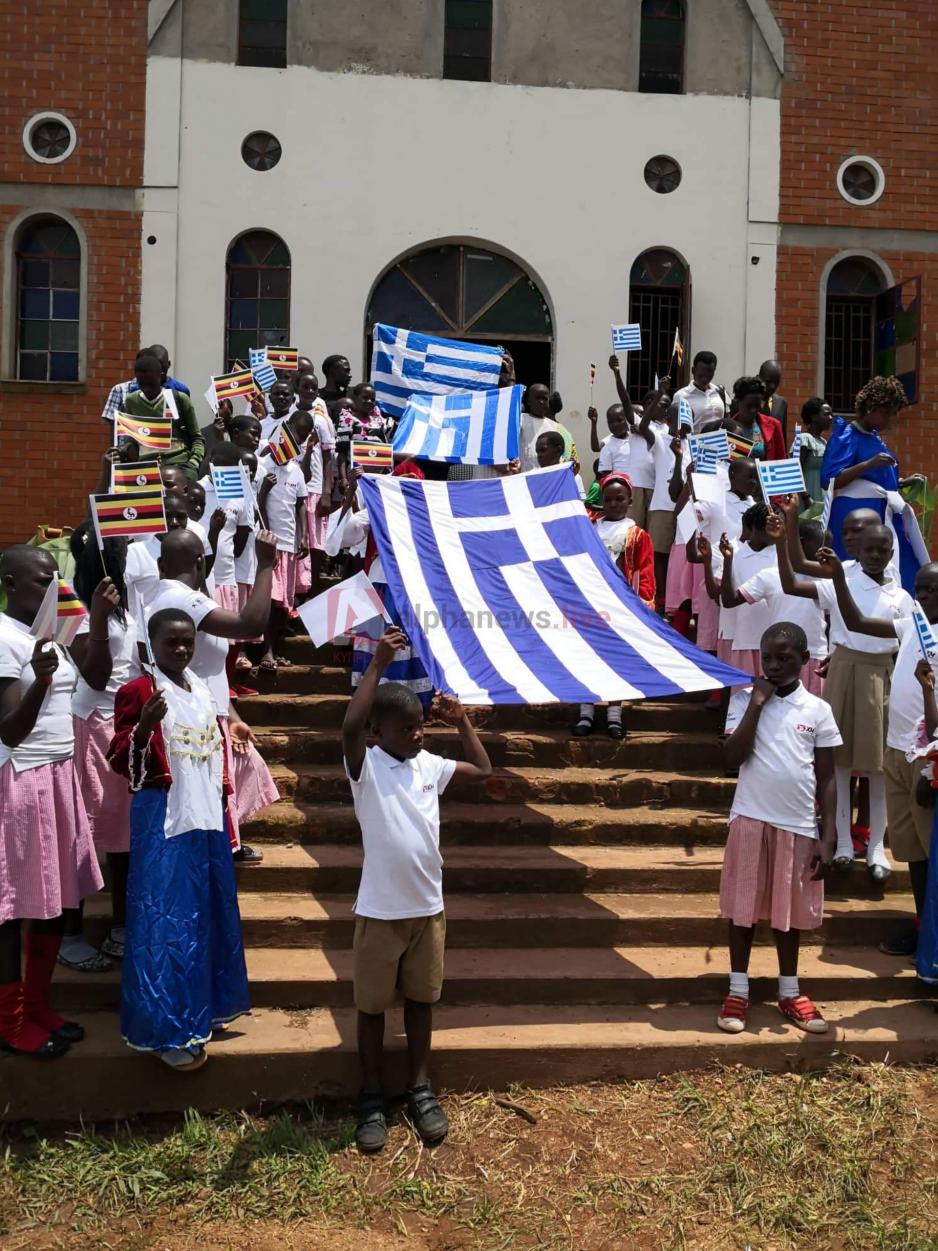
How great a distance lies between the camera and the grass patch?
4.15 m

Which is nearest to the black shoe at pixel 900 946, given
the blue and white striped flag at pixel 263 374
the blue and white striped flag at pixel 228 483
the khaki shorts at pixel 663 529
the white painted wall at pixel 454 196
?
the blue and white striped flag at pixel 228 483

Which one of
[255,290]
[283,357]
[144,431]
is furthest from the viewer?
[255,290]

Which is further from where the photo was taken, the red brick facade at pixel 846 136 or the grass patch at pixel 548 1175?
the red brick facade at pixel 846 136

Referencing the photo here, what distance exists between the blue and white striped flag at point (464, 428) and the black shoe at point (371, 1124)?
166 inches

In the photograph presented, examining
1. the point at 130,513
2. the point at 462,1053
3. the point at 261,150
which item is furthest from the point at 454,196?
the point at 462,1053

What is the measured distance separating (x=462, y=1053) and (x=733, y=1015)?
1.15 m

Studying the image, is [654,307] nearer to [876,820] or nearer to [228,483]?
[228,483]

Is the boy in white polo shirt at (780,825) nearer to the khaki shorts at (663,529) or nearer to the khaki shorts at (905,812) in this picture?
the khaki shorts at (905,812)

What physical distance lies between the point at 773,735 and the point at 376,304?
9.56 m

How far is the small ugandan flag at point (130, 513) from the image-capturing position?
4.78m

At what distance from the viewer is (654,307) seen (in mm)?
13859

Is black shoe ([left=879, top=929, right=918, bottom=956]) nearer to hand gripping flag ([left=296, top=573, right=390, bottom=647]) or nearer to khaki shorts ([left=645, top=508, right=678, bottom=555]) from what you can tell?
hand gripping flag ([left=296, top=573, right=390, bottom=647])

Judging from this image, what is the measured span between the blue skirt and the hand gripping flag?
100 centimetres

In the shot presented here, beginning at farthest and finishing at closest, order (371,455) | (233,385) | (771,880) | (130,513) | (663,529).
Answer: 1. (663,529)
2. (233,385)
3. (371,455)
4. (771,880)
5. (130,513)
